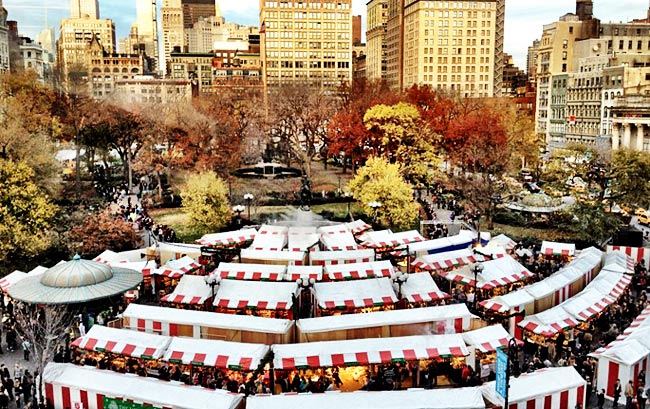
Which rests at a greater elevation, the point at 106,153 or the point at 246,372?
the point at 106,153

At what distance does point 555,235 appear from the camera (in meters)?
41.2

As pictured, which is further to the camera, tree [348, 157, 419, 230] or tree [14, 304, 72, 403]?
tree [348, 157, 419, 230]

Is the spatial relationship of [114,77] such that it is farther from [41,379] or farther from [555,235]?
[41,379]

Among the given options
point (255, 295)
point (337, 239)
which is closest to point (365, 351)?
point (255, 295)

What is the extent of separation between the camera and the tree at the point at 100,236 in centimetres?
3488

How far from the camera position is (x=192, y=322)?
863 inches

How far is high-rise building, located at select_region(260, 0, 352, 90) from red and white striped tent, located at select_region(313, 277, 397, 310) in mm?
130201

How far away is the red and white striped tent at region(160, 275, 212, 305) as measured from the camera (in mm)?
25500

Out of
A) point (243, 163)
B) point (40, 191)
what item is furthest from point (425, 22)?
point (40, 191)

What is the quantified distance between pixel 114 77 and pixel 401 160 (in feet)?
498

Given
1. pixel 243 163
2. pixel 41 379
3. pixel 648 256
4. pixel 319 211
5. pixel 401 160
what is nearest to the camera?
pixel 41 379

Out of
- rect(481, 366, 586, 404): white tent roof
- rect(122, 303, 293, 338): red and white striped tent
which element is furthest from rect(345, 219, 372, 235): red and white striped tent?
rect(481, 366, 586, 404): white tent roof

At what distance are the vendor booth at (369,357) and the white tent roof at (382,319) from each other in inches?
51.0

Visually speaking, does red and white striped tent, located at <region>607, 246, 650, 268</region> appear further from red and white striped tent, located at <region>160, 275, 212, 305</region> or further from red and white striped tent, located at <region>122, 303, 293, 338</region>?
red and white striped tent, located at <region>160, 275, 212, 305</region>
